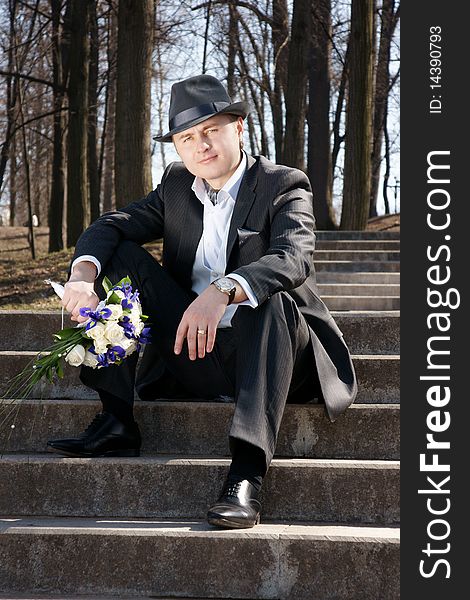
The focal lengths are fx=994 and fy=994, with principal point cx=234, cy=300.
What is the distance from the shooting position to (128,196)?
9641 mm

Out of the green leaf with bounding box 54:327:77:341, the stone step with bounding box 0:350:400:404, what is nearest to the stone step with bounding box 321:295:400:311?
the stone step with bounding box 0:350:400:404

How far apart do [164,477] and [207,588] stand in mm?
504

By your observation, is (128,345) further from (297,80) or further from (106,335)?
(297,80)

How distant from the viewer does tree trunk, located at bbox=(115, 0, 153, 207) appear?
9.59 meters

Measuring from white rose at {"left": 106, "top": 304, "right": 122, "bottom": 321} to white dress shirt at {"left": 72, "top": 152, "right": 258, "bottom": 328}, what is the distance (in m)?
0.55

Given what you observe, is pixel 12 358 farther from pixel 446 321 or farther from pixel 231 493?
pixel 446 321

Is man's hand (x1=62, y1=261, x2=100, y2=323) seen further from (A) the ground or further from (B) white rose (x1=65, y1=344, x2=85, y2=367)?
(A) the ground

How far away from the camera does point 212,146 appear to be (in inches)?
153

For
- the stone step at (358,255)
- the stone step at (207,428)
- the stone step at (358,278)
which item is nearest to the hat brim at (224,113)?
the stone step at (207,428)

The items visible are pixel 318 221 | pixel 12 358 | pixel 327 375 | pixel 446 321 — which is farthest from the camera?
pixel 318 221

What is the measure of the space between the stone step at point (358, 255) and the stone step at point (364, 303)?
2.25 meters

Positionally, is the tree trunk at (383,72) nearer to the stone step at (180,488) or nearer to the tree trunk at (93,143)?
the tree trunk at (93,143)

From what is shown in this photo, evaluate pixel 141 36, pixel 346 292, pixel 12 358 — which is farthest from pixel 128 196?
pixel 12 358

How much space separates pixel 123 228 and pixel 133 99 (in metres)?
5.74
